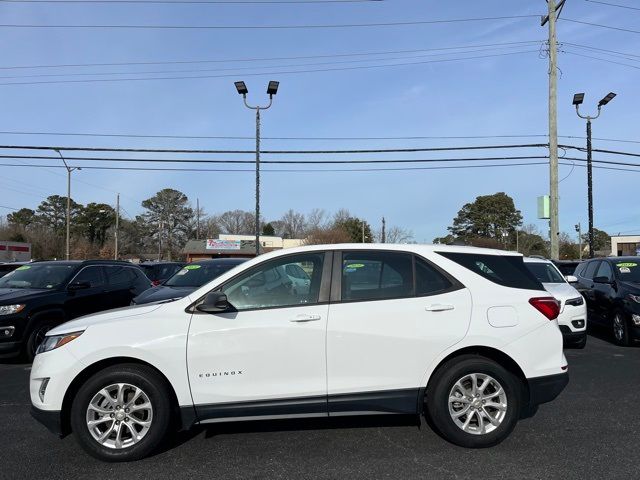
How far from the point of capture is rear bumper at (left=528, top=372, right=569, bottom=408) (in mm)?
4484

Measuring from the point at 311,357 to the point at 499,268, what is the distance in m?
1.91

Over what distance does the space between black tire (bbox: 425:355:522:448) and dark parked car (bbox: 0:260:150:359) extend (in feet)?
22.3

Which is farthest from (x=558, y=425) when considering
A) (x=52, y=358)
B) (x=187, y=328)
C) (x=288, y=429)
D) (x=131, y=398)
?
(x=52, y=358)

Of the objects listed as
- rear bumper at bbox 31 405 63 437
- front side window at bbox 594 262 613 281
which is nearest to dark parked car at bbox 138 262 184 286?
front side window at bbox 594 262 613 281

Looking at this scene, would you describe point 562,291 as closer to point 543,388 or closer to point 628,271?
point 628,271

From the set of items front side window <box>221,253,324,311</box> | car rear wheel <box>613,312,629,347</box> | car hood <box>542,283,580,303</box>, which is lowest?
car rear wheel <box>613,312,629,347</box>

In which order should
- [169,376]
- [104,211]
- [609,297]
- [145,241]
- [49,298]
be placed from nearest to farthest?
[169,376] < [49,298] < [609,297] < [104,211] < [145,241]

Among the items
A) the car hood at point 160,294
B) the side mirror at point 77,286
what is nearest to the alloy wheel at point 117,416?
the car hood at point 160,294

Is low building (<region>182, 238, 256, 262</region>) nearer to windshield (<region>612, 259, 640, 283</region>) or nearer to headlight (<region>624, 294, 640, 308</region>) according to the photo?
windshield (<region>612, 259, 640, 283</region>)

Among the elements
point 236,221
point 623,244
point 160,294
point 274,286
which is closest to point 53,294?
point 160,294

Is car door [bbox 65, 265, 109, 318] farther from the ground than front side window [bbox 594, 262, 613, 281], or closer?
closer

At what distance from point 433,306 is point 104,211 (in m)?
87.8

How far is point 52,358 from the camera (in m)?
4.28

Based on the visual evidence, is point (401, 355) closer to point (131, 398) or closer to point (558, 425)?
point (558, 425)
